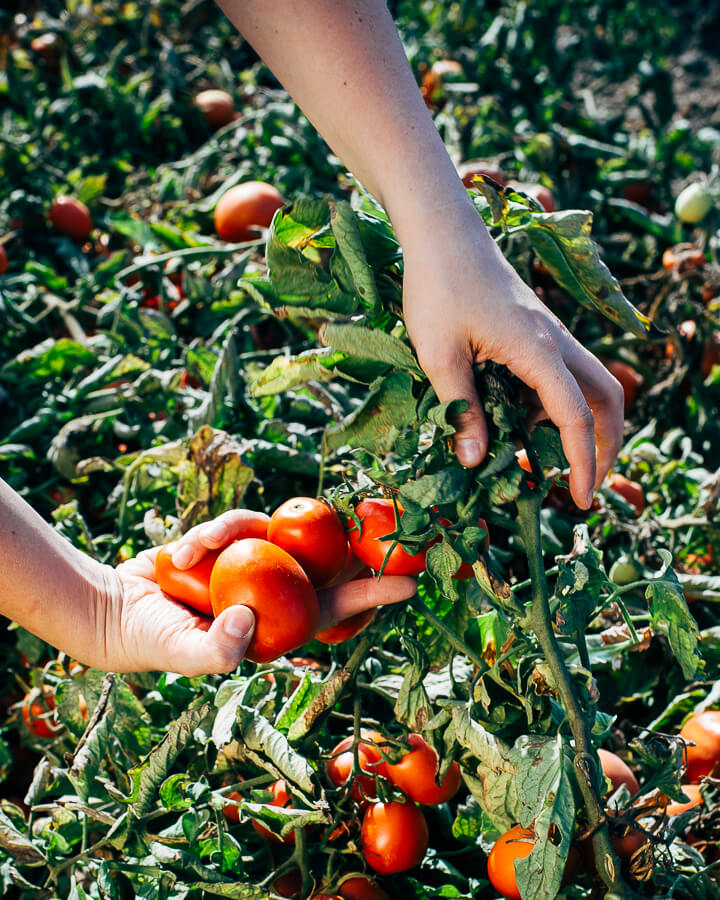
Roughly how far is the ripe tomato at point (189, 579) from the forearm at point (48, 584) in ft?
0.25

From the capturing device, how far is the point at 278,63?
3.43ft

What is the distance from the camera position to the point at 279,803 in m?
1.10

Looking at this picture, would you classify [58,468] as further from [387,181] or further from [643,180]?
[643,180]

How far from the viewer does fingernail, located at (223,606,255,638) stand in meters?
0.91

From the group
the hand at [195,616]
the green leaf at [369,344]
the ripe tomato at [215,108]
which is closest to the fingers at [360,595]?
the hand at [195,616]

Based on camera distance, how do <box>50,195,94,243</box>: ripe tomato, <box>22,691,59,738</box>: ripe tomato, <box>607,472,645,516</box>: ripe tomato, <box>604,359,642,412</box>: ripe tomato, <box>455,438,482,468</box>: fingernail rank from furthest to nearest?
<box>50,195,94,243</box>: ripe tomato < <box>604,359,642,412</box>: ripe tomato < <box>607,472,645,516</box>: ripe tomato < <box>22,691,59,738</box>: ripe tomato < <box>455,438,482,468</box>: fingernail

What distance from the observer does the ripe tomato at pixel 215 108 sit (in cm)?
288

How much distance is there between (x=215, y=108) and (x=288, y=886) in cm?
253

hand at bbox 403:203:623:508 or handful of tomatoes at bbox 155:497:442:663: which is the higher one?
hand at bbox 403:203:623:508

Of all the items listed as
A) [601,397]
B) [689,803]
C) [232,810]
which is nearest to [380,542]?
[601,397]

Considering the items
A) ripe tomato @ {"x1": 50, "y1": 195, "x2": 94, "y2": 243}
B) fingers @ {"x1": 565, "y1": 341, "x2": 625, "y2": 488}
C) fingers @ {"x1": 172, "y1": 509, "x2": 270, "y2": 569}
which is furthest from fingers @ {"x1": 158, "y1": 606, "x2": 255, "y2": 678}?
ripe tomato @ {"x1": 50, "y1": 195, "x2": 94, "y2": 243}

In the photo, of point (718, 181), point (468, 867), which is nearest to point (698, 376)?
point (718, 181)

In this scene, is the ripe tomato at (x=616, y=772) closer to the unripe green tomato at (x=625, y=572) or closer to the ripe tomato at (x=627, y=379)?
the unripe green tomato at (x=625, y=572)

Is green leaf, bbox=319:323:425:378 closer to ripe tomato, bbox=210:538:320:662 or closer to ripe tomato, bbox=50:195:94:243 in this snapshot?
ripe tomato, bbox=210:538:320:662
